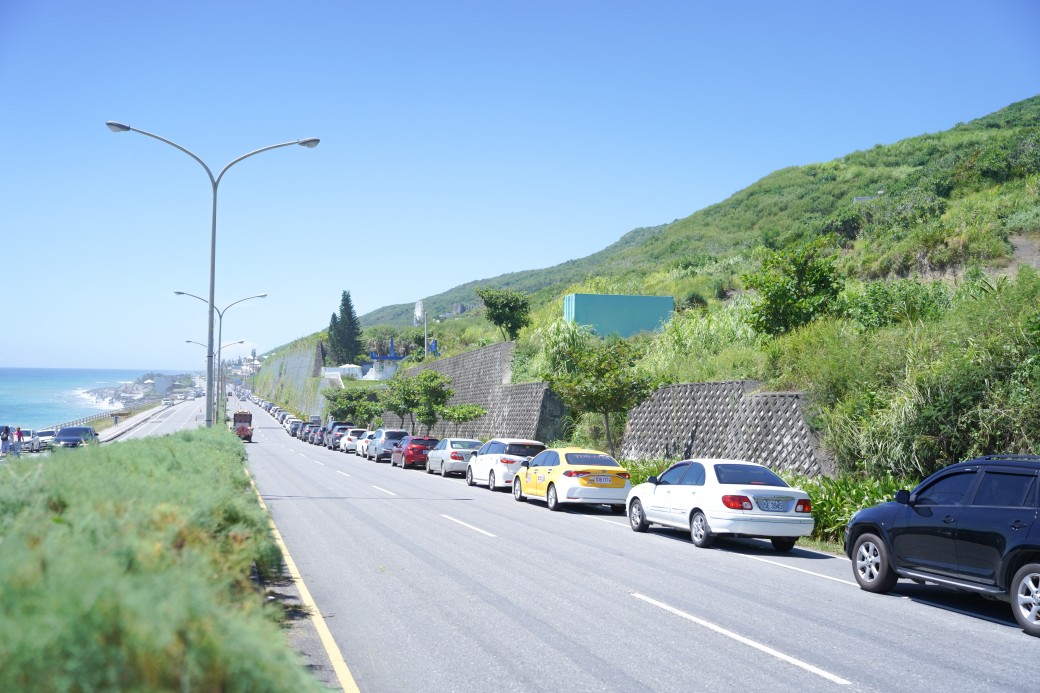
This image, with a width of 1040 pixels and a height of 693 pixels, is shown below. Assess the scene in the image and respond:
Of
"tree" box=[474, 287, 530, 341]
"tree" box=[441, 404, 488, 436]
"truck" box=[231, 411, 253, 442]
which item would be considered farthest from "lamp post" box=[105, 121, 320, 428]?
"truck" box=[231, 411, 253, 442]

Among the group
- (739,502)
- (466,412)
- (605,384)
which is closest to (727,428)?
(605,384)

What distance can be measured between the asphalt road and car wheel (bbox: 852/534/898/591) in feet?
0.95

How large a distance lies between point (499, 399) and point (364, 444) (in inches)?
353

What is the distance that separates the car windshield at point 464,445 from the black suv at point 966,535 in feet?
72.6

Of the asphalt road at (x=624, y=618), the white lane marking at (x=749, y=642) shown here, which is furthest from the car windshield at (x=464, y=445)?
the white lane marking at (x=749, y=642)

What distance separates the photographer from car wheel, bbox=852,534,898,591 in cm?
1037

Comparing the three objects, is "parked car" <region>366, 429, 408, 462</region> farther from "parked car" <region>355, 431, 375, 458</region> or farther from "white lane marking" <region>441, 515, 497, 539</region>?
"white lane marking" <region>441, 515, 497, 539</region>

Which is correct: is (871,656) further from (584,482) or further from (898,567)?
(584,482)

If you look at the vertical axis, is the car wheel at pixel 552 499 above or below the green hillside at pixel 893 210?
below

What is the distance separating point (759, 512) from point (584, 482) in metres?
6.41

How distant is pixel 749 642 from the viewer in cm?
782

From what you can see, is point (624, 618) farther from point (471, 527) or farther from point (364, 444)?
point (364, 444)

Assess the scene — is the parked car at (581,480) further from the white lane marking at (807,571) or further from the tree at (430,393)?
the tree at (430,393)

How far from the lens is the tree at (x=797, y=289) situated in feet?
76.6
